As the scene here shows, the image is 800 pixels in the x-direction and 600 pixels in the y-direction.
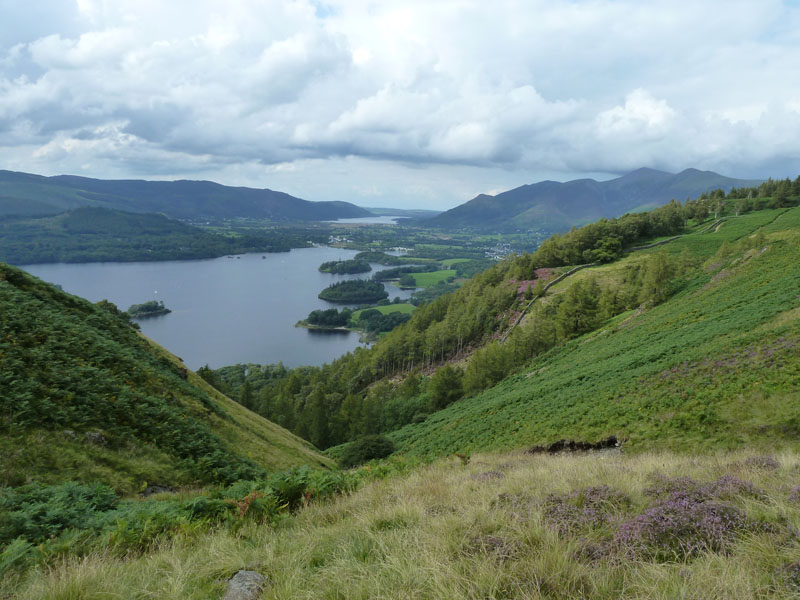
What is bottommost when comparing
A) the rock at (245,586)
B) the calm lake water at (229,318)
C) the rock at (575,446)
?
the calm lake water at (229,318)

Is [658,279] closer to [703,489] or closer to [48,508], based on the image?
[703,489]

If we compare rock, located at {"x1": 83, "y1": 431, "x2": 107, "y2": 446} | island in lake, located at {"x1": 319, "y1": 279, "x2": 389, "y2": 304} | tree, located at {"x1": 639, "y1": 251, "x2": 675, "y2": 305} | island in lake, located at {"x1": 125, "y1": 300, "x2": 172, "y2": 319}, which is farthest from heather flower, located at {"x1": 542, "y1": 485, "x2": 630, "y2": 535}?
island in lake, located at {"x1": 319, "y1": 279, "x2": 389, "y2": 304}

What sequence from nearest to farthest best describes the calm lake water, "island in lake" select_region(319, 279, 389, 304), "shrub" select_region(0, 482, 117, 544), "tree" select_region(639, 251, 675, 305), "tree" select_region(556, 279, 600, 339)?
"shrub" select_region(0, 482, 117, 544) < "tree" select_region(639, 251, 675, 305) < "tree" select_region(556, 279, 600, 339) < the calm lake water < "island in lake" select_region(319, 279, 389, 304)

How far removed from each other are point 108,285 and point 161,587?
221 metres

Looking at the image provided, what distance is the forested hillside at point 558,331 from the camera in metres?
21.4

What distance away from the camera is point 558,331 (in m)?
48.1

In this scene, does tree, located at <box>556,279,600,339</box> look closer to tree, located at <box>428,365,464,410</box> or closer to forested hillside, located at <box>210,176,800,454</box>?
forested hillside, located at <box>210,176,800,454</box>

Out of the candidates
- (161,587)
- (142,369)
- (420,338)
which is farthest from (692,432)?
(420,338)

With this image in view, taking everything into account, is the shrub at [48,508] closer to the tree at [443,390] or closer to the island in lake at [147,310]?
the tree at [443,390]

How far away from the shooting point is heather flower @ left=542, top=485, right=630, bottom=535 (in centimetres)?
506

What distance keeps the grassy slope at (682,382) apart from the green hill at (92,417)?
13.3 meters

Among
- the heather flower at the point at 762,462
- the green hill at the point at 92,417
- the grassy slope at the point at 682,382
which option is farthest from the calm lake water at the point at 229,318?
the heather flower at the point at 762,462

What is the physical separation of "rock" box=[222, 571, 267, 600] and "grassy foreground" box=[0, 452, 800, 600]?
140 millimetres

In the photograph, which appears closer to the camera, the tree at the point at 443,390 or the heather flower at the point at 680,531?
the heather flower at the point at 680,531
